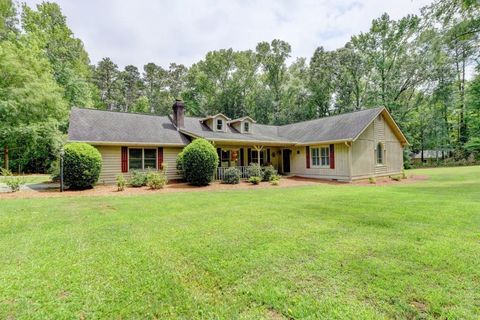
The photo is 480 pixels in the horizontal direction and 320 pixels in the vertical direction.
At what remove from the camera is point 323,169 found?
16984 millimetres

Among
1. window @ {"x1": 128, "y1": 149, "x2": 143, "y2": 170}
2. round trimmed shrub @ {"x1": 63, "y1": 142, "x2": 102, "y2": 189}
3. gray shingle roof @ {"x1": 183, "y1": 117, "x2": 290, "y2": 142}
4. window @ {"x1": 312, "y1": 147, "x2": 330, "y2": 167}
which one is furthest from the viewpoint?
window @ {"x1": 312, "y1": 147, "x2": 330, "y2": 167}

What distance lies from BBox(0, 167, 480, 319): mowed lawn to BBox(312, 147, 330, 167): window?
34.3 feet

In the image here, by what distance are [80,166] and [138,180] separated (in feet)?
8.77

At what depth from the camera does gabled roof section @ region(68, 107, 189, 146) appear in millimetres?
13461

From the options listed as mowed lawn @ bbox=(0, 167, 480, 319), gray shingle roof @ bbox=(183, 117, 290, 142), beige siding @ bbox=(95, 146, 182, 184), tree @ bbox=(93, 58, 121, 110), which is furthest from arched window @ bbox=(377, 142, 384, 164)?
tree @ bbox=(93, 58, 121, 110)

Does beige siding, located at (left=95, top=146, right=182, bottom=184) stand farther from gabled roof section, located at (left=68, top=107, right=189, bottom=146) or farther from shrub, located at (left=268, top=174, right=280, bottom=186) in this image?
shrub, located at (left=268, top=174, right=280, bottom=186)

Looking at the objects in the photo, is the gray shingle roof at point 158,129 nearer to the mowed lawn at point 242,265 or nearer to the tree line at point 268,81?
the tree line at point 268,81

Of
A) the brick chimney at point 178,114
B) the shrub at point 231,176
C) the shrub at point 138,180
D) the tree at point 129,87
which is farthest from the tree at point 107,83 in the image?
the shrub at point 231,176

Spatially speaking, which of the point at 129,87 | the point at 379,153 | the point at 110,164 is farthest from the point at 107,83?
the point at 379,153

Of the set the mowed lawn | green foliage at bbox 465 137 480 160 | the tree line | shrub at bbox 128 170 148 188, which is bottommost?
the mowed lawn

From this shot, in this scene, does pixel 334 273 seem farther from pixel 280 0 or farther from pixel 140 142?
pixel 140 142

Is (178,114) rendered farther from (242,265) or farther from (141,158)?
(242,265)

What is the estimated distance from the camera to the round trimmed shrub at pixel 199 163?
13.2 m

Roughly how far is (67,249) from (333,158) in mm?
15216
